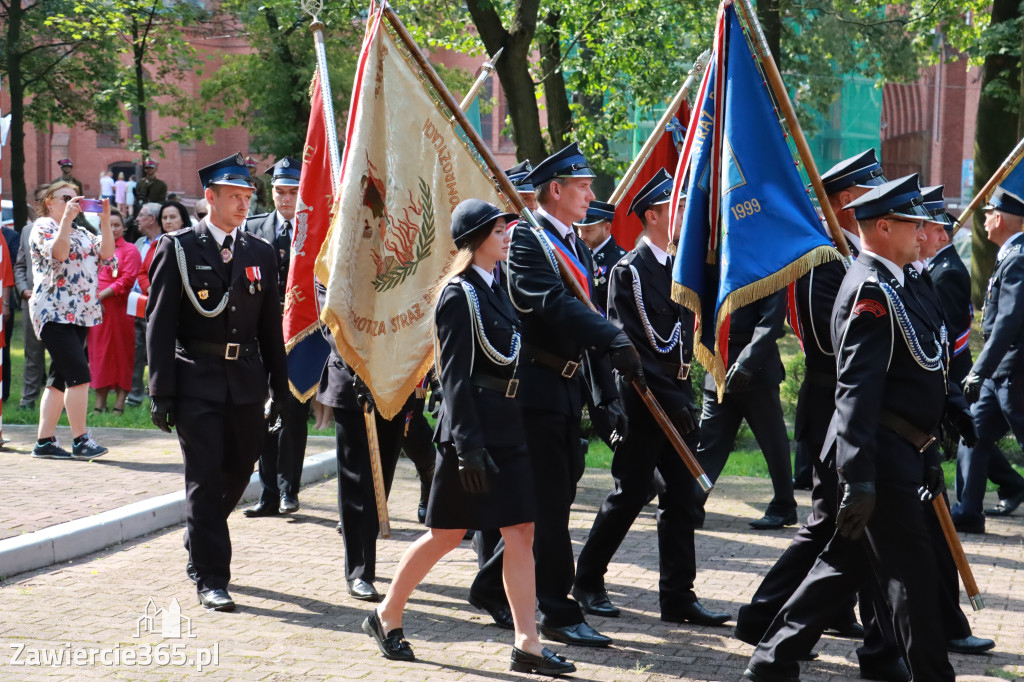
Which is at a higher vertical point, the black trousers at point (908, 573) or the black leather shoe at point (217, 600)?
the black trousers at point (908, 573)

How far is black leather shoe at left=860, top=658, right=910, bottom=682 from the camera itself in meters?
5.38

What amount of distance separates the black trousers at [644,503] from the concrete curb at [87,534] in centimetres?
320

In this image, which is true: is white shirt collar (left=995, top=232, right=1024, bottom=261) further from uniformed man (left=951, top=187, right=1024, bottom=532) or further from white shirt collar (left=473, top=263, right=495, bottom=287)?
white shirt collar (left=473, top=263, right=495, bottom=287)

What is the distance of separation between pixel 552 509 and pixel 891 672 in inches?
67.5

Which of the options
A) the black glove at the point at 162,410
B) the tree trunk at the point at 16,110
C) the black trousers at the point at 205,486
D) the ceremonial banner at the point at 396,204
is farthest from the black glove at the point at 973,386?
the tree trunk at the point at 16,110

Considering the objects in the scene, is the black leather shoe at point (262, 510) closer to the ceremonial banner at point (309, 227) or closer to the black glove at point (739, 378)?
the ceremonial banner at point (309, 227)

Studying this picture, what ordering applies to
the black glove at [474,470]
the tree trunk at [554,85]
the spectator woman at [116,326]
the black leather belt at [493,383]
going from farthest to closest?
the tree trunk at [554,85] → the spectator woman at [116,326] → the black leather belt at [493,383] → the black glove at [474,470]

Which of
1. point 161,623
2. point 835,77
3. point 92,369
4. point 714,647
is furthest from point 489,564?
point 835,77

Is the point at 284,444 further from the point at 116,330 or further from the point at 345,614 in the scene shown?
the point at 116,330

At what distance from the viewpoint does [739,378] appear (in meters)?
7.99

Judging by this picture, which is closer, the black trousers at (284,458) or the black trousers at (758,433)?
the black trousers at (758,433)

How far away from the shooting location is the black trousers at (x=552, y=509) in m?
5.88

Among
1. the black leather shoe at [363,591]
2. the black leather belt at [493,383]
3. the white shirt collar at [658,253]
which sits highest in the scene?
the white shirt collar at [658,253]

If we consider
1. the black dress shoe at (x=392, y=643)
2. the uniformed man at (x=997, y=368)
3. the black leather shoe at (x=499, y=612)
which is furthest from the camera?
the uniformed man at (x=997, y=368)
